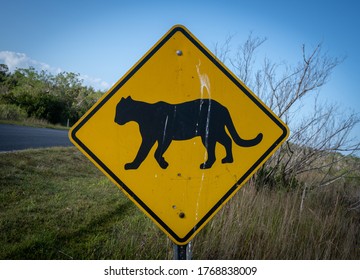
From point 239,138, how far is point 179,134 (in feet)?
1.15

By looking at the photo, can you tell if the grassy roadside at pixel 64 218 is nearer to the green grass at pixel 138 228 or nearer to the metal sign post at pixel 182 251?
the green grass at pixel 138 228

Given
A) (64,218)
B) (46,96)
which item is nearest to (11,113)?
(46,96)

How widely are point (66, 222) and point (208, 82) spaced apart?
290 cm

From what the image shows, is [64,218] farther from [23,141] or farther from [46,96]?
[46,96]

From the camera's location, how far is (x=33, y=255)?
2590mm

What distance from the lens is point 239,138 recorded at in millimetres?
1546

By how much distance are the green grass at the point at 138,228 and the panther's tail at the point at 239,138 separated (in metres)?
1.30

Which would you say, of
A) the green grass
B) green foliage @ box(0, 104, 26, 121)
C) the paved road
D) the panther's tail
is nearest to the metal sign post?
the panther's tail

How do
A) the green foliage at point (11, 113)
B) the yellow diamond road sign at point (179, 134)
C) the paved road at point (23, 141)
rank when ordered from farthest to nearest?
the green foliage at point (11, 113), the paved road at point (23, 141), the yellow diamond road sign at point (179, 134)

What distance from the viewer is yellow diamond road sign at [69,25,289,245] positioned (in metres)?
1.49

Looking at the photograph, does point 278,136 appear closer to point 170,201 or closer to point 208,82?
point 208,82

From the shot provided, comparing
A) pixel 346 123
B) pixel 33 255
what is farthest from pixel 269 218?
pixel 346 123

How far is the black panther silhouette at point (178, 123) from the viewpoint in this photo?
152 cm

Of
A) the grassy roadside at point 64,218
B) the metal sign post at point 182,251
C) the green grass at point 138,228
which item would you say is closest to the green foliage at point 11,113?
the grassy roadside at point 64,218
